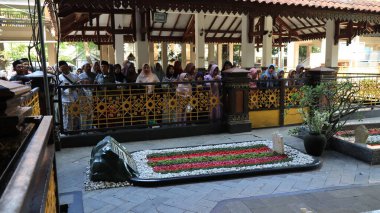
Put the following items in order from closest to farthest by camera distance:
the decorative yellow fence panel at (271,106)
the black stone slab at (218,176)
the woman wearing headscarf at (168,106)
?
the black stone slab at (218,176)
the woman wearing headscarf at (168,106)
the decorative yellow fence panel at (271,106)

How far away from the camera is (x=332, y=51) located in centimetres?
1188

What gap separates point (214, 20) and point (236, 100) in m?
8.65

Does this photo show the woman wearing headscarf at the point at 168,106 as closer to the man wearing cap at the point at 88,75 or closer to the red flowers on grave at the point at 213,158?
the red flowers on grave at the point at 213,158

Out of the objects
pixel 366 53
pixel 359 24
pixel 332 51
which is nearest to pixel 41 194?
pixel 332 51

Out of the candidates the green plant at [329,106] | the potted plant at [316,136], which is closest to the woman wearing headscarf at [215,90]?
the green plant at [329,106]

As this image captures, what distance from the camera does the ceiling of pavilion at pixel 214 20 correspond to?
7402mm

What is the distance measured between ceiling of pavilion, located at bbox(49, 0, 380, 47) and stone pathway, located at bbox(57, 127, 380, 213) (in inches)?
150

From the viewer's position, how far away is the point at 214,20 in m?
15.2

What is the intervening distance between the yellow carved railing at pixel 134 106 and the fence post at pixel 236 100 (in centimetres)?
30

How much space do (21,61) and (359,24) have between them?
445 inches

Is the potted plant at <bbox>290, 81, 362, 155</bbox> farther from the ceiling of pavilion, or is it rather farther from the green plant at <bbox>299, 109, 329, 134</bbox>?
the ceiling of pavilion

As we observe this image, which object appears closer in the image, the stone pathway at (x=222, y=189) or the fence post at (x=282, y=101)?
the stone pathway at (x=222, y=189)

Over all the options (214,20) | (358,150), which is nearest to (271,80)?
(358,150)

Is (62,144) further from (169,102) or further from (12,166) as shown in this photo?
(12,166)
